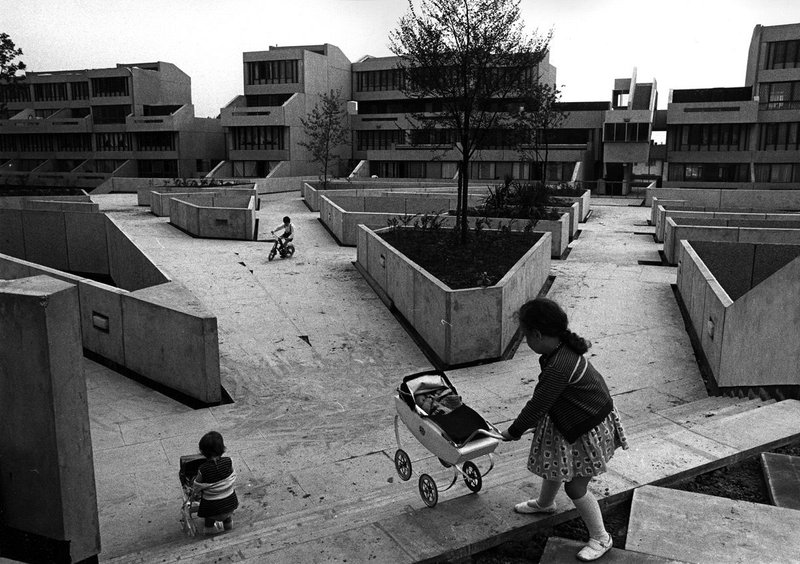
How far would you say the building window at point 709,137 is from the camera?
46.9 m

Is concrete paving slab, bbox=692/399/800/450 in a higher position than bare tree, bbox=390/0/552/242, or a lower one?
lower

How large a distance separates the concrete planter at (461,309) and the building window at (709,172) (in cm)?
4027

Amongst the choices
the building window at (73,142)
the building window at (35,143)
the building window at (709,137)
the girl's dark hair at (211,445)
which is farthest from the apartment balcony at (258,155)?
the girl's dark hair at (211,445)

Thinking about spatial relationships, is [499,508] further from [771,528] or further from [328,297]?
[328,297]

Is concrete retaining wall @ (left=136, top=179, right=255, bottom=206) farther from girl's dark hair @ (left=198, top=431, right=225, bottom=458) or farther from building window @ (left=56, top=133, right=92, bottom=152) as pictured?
building window @ (left=56, top=133, right=92, bottom=152)

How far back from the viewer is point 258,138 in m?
57.7

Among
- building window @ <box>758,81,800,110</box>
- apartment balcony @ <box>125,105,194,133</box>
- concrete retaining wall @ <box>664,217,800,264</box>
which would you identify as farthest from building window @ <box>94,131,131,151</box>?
concrete retaining wall @ <box>664,217,800,264</box>

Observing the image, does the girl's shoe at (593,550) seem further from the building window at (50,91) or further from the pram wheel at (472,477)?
the building window at (50,91)

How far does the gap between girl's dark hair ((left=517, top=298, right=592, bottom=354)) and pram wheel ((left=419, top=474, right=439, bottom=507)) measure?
154 centimetres

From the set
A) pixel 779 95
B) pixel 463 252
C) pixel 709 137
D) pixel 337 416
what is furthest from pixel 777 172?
pixel 337 416

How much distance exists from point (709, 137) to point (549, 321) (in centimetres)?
4973

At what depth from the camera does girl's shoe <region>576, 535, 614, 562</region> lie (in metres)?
4.08

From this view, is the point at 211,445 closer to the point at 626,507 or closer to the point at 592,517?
the point at 592,517

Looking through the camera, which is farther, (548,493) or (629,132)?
(629,132)
